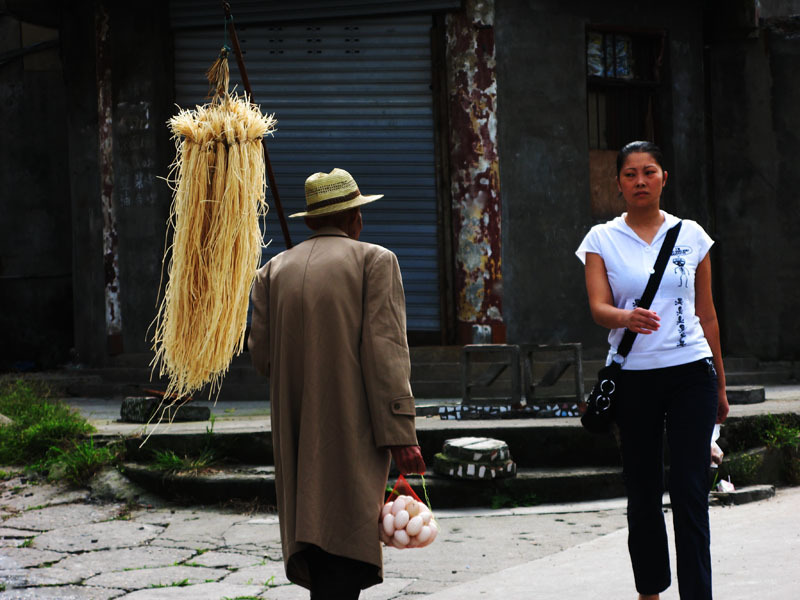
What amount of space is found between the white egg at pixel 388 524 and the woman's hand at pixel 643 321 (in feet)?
3.22

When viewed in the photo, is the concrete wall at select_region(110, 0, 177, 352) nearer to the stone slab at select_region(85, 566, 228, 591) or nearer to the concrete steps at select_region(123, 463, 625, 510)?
the concrete steps at select_region(123, 463, 625, 510)

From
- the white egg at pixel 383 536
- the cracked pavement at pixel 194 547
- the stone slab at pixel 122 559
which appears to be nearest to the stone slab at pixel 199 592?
the cracked pavement at pixel 194 547

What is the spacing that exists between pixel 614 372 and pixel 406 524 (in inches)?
35.5

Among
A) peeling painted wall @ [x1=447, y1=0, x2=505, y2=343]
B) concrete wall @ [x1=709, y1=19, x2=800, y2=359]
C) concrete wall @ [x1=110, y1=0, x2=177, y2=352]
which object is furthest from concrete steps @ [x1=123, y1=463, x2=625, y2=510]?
concrete wall @ [x1=709, y1=19, x2=800, y2=359]

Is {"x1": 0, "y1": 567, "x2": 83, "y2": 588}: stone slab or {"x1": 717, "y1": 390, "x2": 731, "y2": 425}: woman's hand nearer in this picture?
{"x1": 717, "y1": 390, "x2": 731, "y2": 425}: woman's hand

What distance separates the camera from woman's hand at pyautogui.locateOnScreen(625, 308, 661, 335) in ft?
10.6

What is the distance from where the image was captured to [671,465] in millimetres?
3342

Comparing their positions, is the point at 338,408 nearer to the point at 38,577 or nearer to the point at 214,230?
the point at 214,230

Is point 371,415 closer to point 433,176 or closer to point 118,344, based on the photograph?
point 433,176

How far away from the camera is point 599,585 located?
3.94 meters

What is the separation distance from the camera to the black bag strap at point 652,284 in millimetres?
3365

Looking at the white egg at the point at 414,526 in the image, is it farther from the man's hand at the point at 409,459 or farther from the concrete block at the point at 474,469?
the concrete block at the point at 474,469

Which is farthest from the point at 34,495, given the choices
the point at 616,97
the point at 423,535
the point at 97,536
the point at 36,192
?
the point at 36,192

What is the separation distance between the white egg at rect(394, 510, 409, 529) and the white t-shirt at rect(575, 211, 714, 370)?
3.04 feet
